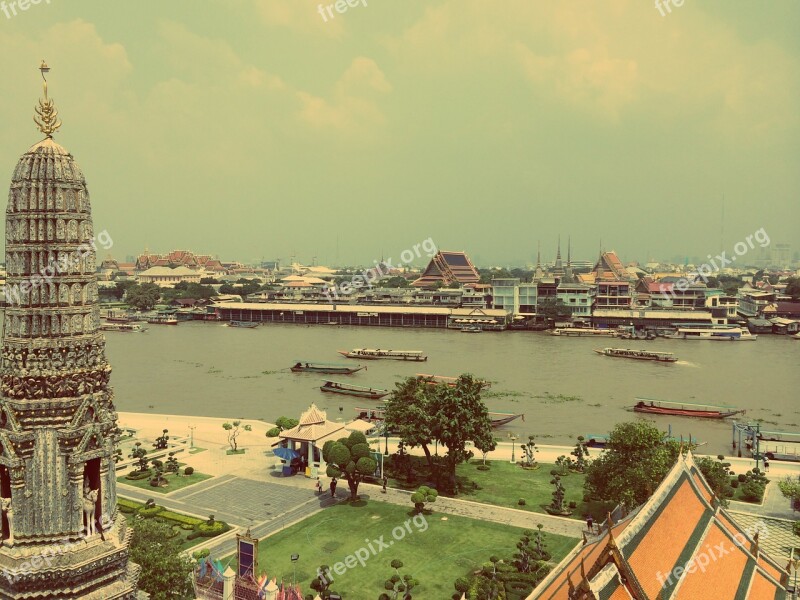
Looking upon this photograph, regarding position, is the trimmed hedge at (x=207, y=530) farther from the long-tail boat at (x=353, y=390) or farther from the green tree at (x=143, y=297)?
the green tree at (x=143, y=297)

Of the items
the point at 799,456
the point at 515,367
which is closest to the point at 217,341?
the point at 515,367

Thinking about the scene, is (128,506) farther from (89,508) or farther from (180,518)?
(89,508)

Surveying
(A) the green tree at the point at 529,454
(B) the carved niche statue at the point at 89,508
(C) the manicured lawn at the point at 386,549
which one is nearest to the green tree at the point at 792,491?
(C) the manicured lawn at the point at 386,549

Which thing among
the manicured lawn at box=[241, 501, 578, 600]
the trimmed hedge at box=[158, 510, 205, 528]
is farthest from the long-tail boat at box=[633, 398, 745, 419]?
the trimmed hedge at box=[158, 510, 205, 528]

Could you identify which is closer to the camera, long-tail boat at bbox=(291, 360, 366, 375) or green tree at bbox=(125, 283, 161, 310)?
long-tail boat at bbox=(291, 360, 366, 375)

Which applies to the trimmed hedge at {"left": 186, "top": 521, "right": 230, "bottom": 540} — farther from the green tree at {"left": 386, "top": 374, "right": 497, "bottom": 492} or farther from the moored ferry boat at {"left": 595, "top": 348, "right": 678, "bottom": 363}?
the moored ferry boat at {"left": 595, "top": 348, "right": 678, "bottom": 363}

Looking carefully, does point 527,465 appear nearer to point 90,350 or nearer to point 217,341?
point 90,350
